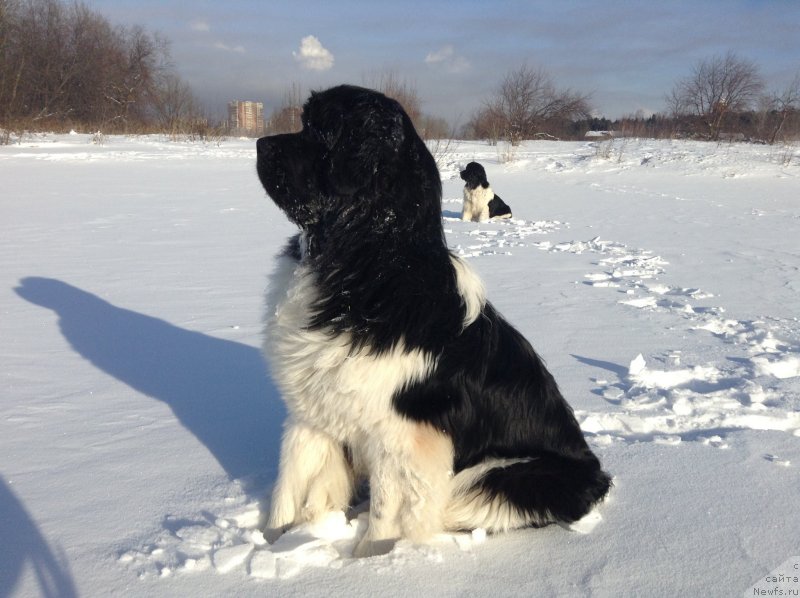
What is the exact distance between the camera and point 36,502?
229 centimetres

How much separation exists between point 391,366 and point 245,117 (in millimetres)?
41732

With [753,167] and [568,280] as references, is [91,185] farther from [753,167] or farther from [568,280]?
[753,167]

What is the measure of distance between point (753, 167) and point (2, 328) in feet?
67.5

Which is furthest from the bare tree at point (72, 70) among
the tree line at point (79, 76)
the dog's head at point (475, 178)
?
the dog's head at point (475, 178)

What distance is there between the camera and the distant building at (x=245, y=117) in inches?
1420

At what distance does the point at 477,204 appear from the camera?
11.1 meters

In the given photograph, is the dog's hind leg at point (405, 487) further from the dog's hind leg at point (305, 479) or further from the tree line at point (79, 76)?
the tree line at point (79, 76)

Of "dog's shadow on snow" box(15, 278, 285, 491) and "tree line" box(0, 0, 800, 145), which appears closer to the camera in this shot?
"dog's shadow on snow" box(15, 278, 285, 491)

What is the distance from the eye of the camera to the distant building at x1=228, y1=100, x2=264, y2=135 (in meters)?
36.1

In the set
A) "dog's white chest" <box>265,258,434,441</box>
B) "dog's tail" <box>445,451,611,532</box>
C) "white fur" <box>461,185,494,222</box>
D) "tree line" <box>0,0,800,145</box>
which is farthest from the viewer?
"tree line" <box>0,0,800,145</box>

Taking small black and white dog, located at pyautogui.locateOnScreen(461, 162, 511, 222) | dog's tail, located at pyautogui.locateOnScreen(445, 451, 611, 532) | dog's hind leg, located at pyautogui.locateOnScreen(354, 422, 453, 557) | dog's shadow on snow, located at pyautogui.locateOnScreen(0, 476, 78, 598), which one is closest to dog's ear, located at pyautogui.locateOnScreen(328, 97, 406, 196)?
dog's hind leg, located at pyautogui.locateOnScreen(354, 422, 453, 557)

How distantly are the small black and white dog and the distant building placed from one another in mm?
A: 23774

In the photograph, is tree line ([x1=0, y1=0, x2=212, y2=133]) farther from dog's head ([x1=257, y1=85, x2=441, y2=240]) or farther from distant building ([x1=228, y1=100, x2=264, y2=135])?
dog's head ([x1=257, y1=85, x2=441, y2=240])

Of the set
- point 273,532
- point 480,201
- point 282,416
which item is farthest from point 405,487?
point 480,201
